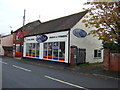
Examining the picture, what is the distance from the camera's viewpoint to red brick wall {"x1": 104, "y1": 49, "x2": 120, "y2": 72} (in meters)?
12.2

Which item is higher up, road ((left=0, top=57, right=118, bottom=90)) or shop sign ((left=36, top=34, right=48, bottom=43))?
shop sign ((left=36, top=34, right=48, bottom=43))

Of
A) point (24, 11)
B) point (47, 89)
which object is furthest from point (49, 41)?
point (24, 11)

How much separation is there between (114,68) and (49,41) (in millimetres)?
9956

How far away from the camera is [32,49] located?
24.3m

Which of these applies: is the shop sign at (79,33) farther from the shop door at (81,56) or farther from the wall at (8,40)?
the wall at (8,40)

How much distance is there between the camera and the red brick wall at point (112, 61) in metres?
12.2

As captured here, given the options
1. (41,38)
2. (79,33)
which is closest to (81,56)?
(79,33)

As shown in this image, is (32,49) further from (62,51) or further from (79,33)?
(79,33)

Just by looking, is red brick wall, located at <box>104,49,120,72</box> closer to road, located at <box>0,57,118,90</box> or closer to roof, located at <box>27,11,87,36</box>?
road, located at <box>0,57,118,90</box>

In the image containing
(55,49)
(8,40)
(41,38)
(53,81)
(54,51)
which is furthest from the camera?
(8,40)

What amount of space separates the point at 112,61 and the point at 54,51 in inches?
328

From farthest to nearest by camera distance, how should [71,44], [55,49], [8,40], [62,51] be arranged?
1. [8,40]
2. [55,49]
3. [62,51]
4. [71,44]

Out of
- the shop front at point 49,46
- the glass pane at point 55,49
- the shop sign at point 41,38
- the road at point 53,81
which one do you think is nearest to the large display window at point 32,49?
the shop front at point 49,46

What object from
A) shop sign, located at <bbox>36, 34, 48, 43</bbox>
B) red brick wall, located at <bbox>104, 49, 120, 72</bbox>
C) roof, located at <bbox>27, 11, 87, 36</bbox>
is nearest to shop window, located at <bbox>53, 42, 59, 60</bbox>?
roof, located at <bbox>27, 11, 87, 36</bbox>
